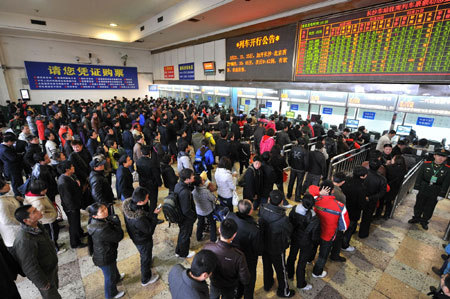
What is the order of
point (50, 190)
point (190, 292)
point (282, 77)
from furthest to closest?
1. point (282, 77)
2. point (50, 190)
3. point (190, 292)

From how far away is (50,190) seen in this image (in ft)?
12.2

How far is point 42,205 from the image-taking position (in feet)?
10.0

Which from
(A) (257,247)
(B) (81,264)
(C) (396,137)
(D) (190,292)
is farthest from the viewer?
(C) (396,137)

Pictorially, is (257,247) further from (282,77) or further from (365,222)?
(282,77)

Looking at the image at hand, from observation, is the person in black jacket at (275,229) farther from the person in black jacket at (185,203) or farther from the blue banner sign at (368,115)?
the blue banner sign at (368,115)

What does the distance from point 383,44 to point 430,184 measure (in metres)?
4.01

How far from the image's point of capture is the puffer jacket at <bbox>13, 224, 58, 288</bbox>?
7.08 feet

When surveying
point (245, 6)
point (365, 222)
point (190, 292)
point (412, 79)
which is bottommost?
point (365, 222)

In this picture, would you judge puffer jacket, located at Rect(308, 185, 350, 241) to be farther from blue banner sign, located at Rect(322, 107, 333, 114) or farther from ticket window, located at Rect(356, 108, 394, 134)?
blue banner sign, located at Rect(322, 107, 333, 114)

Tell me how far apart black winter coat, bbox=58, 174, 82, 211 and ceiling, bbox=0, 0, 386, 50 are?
7.14 m

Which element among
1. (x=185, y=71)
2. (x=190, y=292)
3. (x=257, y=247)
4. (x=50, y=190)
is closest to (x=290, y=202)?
(x=257, y=247)

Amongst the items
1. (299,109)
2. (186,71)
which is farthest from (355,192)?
(186,71)

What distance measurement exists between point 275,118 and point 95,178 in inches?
275

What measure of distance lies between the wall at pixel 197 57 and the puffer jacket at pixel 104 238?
10.1 metres
